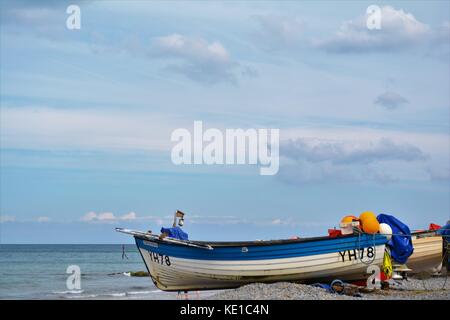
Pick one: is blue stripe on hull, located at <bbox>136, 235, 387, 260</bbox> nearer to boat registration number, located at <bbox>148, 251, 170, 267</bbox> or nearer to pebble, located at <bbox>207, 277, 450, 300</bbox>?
pebble, located at <bbox>207, 277, 450, 300</bbox>

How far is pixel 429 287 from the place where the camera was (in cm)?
2417

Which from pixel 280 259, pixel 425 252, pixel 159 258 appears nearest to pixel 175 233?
pixel 159 258

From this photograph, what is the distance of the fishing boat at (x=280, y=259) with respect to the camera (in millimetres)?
21125

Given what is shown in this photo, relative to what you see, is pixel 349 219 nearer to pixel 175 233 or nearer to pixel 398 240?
pixel 398 240

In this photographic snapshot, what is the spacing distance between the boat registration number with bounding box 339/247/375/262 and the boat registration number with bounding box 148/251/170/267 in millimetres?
5390

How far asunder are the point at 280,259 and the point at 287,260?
205 mm

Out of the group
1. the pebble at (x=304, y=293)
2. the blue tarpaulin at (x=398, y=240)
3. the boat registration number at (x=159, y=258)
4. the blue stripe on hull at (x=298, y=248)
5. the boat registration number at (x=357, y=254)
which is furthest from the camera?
the boat registration number at (x=159, y=258)

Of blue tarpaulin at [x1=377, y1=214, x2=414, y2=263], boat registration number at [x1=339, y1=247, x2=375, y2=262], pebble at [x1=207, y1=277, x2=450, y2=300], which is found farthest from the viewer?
blue tarpaulin at [x1=377, y1=214, x2=414, y2=263]

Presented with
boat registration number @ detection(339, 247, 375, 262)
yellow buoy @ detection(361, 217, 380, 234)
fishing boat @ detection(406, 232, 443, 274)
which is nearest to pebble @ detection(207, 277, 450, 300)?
boat registration number @ detection(339, 247, 375, 262)

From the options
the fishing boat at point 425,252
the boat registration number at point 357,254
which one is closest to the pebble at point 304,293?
the boat registration number at point 357,254

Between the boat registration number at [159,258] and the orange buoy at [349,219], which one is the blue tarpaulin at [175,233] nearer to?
the boat registration number at [159,258]

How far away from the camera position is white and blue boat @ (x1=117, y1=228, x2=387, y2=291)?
69.3 feet
